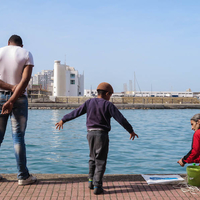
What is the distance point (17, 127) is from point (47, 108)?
172 ft

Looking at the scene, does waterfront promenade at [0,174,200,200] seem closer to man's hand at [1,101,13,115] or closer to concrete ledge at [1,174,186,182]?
concrete ledge at [1,174,186,182]

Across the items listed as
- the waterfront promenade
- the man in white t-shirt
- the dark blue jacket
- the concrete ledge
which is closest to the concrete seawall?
the concrete ledge

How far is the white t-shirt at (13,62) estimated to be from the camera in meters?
4.13

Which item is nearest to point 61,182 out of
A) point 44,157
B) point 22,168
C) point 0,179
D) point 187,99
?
point 22,168

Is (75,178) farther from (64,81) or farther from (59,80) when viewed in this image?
(64,81)

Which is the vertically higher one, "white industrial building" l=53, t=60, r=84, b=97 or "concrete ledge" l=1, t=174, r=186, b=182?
"white industrial building" l=53, t=60, r=84, b=97

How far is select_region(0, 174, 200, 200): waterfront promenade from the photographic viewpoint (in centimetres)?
379

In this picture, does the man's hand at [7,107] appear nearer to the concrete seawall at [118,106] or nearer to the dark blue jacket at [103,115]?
the dark blue jacket at [103,115]

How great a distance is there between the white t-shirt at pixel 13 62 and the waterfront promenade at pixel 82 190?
4.79ft

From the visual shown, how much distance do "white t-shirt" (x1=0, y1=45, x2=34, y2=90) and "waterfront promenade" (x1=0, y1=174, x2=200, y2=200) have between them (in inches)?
57.5

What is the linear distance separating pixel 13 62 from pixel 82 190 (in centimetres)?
197

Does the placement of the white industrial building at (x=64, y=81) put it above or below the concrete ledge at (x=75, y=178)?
above

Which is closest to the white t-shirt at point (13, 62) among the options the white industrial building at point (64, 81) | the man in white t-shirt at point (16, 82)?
the man in white t-shirt at point (16, 82)

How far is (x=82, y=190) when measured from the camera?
4066 millimetres
